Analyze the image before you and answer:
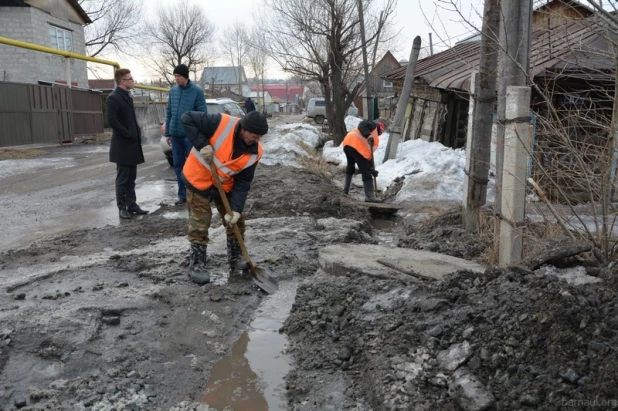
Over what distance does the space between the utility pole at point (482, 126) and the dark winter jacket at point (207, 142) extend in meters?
2.51

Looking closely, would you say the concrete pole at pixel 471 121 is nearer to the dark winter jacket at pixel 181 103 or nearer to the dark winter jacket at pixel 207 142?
the dark winter jacket at pixel 207 142

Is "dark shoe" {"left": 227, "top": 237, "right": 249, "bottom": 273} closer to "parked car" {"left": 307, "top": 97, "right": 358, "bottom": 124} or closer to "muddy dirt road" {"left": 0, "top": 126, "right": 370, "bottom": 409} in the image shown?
"muddy dirt road" {"left": 0, "top": 126, "right": 370, "bottom": 409}

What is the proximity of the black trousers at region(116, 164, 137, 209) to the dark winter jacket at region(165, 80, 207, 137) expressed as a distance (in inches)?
29.0

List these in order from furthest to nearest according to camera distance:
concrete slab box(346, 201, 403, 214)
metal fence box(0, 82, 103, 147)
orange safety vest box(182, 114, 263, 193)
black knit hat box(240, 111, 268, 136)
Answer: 1. metal fence box(0, 82, 103, 147)
2. concrete slab box(346, 201, 403, 214)
3. orange safety vest box(182, 114, 263, 193)
4. black knit hat box(240, 111, 268, 136)

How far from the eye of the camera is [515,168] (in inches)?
168

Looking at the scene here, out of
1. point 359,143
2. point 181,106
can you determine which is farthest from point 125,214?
point 359,143

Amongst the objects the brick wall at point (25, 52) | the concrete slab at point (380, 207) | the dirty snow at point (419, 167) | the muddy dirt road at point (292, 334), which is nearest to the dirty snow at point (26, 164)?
the dirty snow at point (419, 167)

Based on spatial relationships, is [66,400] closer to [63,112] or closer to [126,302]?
[126,302]

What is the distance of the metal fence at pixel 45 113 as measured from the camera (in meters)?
15.1

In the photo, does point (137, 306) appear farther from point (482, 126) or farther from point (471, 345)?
point (482, 126)

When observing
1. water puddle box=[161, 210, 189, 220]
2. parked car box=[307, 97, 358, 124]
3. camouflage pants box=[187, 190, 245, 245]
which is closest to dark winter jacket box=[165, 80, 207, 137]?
water puddle box=[161, 210, 189, 220]

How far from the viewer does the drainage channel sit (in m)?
3.00

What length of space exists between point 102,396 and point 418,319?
182 cm

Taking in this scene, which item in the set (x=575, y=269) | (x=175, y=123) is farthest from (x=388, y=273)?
(x=175, y=123)
